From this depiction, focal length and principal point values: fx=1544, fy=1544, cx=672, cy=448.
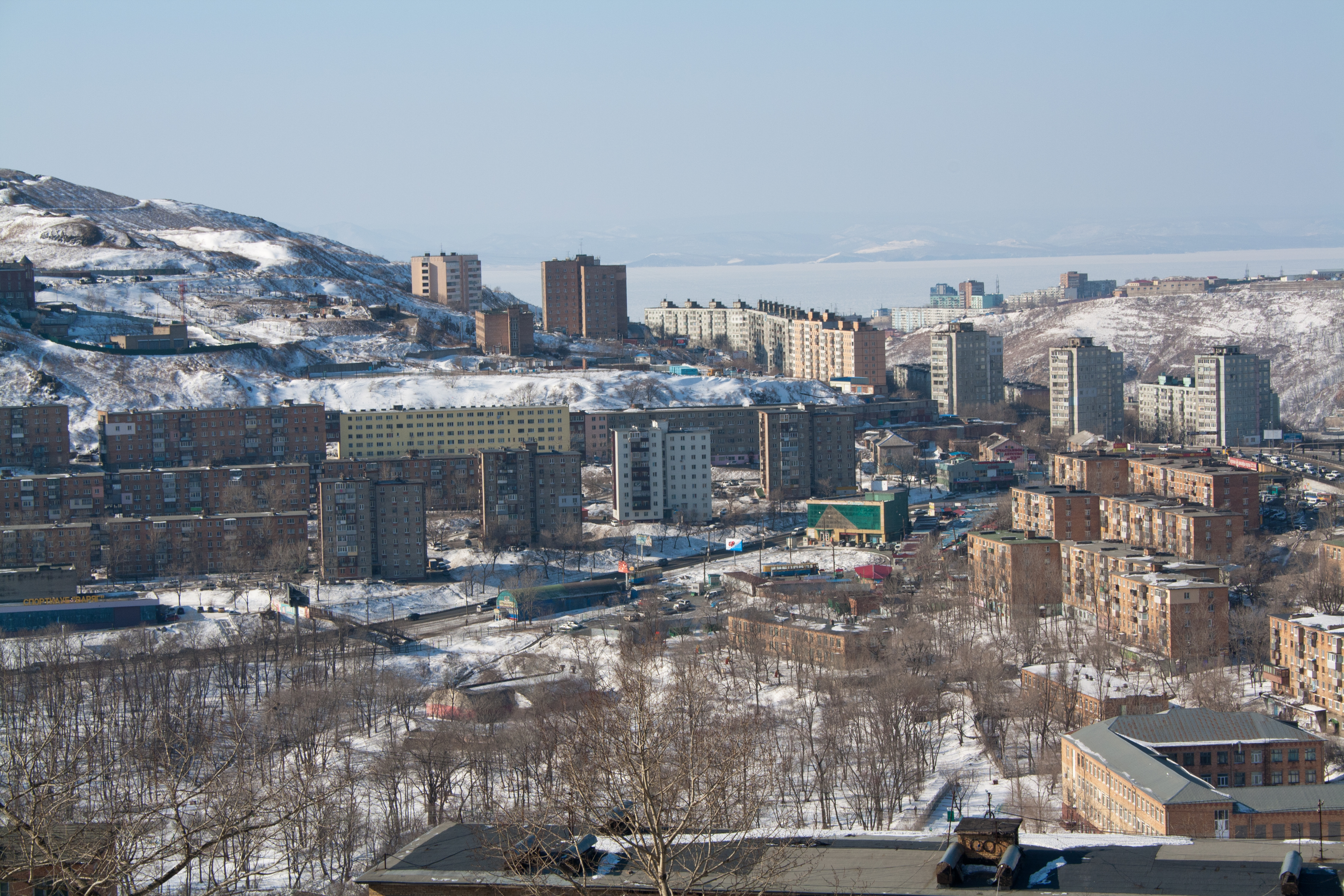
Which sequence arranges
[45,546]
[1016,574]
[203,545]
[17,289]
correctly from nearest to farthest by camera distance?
[1016,574] < [45,546] < [203,545] < [17,289]

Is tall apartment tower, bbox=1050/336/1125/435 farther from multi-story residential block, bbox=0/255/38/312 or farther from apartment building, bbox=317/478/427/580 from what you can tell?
multi-story residential block, bbox=0/255/38/312

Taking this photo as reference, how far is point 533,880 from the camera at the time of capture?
7578 mm

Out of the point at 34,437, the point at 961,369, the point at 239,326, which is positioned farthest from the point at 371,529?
the point at 961,369

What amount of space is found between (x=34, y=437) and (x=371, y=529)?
1346 cm

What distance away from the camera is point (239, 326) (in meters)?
58.8

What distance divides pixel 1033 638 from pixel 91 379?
33.6m

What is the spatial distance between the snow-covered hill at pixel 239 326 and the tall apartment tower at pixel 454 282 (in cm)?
161

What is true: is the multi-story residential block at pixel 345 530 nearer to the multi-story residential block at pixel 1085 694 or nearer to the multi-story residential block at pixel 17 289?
the multi-story residential block at pixel 1085 694

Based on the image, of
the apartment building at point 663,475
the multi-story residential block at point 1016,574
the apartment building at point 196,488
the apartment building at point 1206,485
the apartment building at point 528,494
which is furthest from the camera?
Result: the apartment building at point 663,475

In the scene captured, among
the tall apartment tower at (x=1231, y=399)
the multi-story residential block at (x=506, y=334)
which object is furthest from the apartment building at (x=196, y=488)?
the tall apartment tower at (x=1231, y=399)

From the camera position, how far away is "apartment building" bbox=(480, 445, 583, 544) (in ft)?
115

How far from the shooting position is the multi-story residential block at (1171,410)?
53.5 m

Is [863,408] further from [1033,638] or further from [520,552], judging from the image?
[1033,638]

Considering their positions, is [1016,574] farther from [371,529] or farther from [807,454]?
[371,529]
